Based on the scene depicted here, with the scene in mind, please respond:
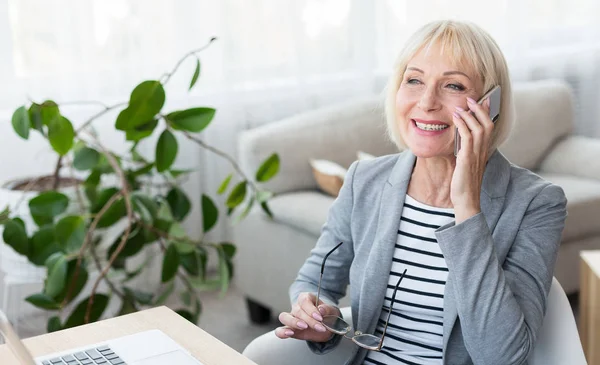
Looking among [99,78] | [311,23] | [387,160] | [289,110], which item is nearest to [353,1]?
[311,23]

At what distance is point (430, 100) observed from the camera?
5.19 ft

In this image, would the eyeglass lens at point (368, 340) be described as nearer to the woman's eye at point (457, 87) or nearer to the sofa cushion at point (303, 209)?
the woman's eye at point (457, 87)

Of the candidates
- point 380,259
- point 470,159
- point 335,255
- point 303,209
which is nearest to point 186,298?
point 303,209

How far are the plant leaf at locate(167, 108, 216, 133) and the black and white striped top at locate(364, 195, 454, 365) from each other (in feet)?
2.76

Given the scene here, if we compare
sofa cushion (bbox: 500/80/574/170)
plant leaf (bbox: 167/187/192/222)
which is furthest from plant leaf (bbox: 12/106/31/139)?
sofa cushion (bbox: 500/80/574/170)

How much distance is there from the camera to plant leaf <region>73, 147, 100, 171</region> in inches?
101

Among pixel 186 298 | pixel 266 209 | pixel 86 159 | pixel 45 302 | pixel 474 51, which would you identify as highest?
pixel 474 51

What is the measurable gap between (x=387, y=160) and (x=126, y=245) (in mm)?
1048

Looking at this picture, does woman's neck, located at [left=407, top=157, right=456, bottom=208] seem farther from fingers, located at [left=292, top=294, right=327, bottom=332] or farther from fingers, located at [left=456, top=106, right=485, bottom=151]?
fingers, located at [left=292, top=294, right=327, bottom=332]

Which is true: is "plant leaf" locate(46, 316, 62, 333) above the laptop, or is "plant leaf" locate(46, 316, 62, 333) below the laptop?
below

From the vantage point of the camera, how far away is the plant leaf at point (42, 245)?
2.50 m

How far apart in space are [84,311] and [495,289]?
4.57ft

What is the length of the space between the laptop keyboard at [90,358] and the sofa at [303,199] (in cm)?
151

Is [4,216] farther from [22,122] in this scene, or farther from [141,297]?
[141,297]
